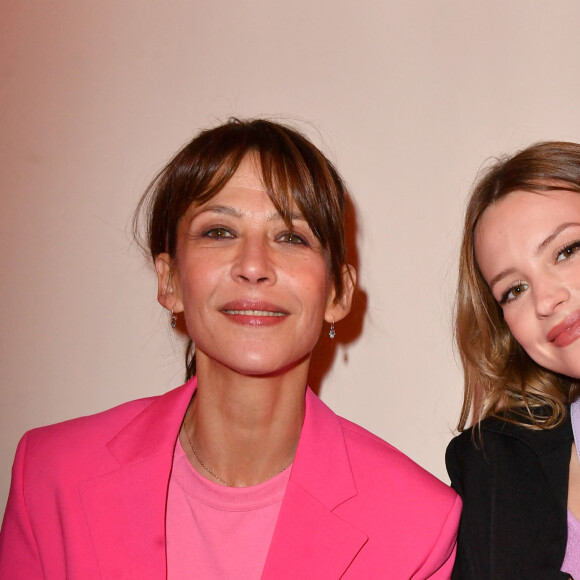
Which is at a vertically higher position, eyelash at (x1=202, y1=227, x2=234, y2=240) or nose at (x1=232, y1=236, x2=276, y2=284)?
eyelash at (x1=202, y1=227, x2=234, y2=240)

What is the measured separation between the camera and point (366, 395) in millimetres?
2082

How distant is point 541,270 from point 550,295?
6 centimetres

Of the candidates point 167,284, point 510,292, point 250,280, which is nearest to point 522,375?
point 510,292

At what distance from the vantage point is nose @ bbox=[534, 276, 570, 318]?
5.37ft

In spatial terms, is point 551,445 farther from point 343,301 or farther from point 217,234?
point 217,234

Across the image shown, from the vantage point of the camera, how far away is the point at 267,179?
1681 mm

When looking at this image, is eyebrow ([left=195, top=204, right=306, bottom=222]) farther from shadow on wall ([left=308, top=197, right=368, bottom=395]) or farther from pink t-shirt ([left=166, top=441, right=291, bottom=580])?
pink t-shirt ([left=166, top=441, right=291, bottom=580])

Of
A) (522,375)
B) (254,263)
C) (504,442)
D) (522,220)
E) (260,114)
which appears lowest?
(504,442)

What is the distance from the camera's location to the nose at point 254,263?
161cm

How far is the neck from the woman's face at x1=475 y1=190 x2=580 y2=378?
508 mm

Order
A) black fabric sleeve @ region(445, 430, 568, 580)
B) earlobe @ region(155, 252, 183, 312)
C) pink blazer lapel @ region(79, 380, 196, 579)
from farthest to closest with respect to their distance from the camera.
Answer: earlobe @ region(155, 252, 183, 312) → black fabric sleeve @ region(445, 430, 568, 580) → pink blazer lapel @ region(79, 380, 196, 579)

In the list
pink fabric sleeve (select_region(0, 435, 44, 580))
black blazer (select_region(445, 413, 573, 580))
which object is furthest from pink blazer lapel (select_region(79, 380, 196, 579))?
black blazer (select_region(445, 413, 573, 580))

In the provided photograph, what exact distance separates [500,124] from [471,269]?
39 centimetres

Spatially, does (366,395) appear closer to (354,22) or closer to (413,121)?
(413,121)
